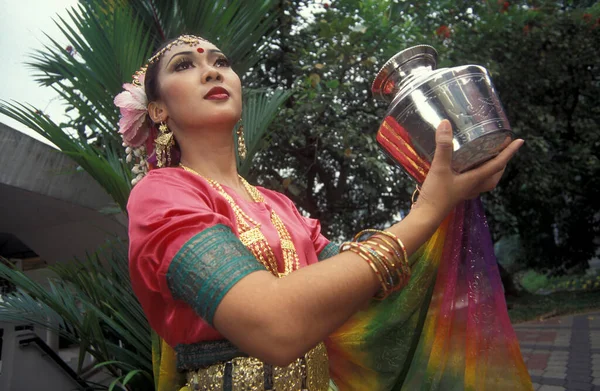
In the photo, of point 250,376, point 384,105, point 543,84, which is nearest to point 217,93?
point 250,376

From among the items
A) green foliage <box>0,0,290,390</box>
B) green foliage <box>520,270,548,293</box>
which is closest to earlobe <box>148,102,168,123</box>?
green foliage <box>0,0,290,390</box>

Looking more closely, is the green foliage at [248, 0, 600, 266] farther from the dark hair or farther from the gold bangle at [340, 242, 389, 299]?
the gold bangle at [340, 242, 389, 299]

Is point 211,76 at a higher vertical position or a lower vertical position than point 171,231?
higher

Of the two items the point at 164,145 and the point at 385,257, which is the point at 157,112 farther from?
the point at 385,257

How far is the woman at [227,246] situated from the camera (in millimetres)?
896

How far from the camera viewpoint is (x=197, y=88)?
1332mm

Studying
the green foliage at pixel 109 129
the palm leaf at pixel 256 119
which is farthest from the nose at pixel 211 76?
the palm leaf at pixel 256 119

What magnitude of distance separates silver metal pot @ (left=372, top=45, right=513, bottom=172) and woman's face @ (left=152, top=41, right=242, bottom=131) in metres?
0.42

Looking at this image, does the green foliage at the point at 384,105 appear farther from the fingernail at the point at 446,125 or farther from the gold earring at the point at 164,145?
the fingernail at the point at 446,125

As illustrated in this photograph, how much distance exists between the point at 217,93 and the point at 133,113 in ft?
1.11

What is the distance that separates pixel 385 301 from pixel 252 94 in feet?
6.74

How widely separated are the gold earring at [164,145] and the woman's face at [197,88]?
0.03 meters

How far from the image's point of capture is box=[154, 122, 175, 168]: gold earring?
1.43 m

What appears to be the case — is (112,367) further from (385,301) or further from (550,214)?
(550,214)
